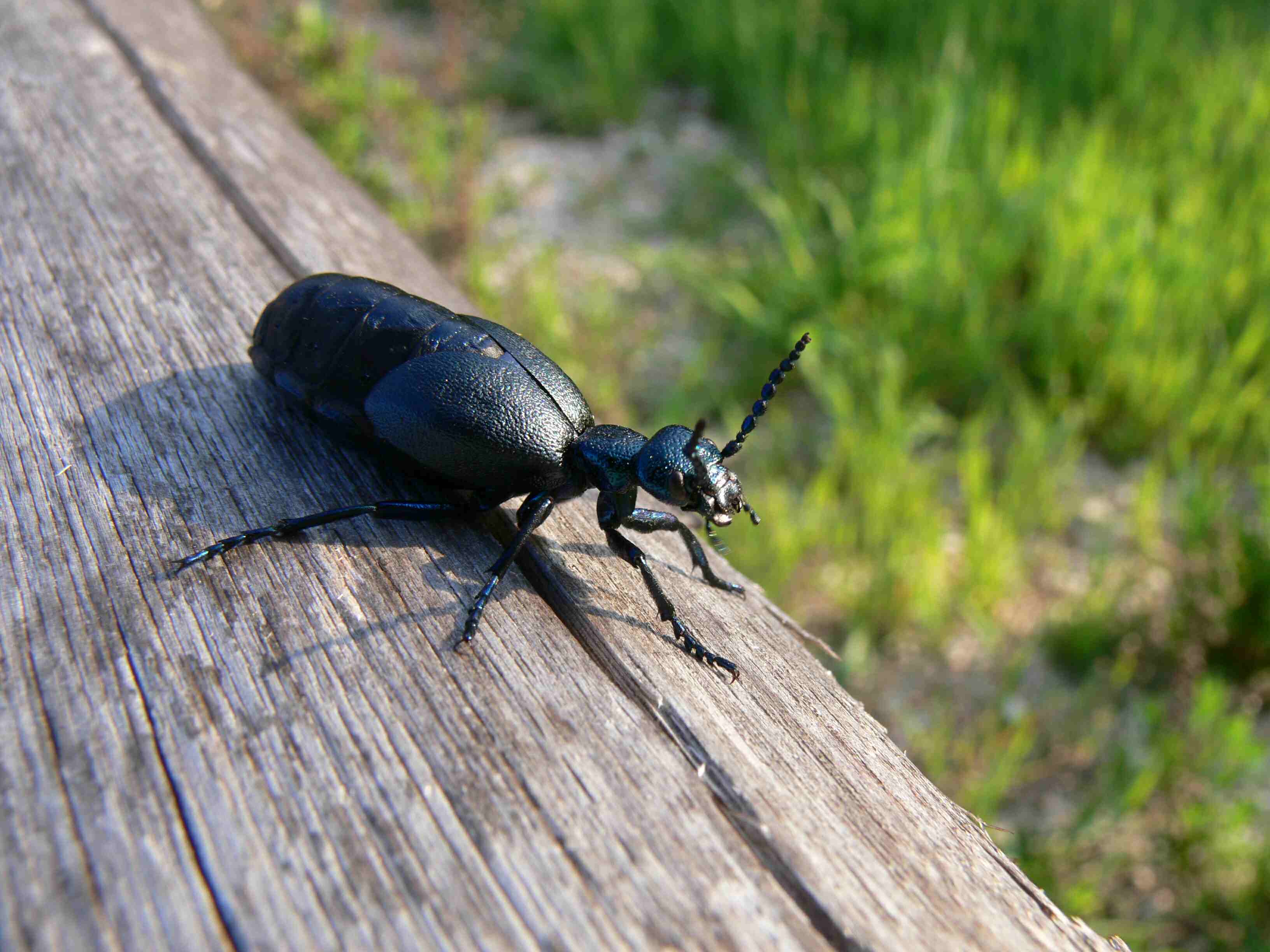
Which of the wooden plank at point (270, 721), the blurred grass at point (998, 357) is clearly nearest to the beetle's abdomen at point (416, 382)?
the wooden plank at point (270, 721)

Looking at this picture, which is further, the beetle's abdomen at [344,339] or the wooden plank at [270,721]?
the beetle's abdomen at [344,339]

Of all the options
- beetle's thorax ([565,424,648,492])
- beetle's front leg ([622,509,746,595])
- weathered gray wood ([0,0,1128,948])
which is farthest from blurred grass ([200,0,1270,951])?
weathered gray wood ([0,0,1128,948])

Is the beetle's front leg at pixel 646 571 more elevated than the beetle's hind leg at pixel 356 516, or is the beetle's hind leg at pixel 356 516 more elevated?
the beetle's front leg at pixel 646 571

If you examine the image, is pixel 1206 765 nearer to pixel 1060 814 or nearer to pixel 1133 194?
pixel 1060 814

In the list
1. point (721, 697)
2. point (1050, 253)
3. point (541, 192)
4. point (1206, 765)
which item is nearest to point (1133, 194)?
point (1050, 253)

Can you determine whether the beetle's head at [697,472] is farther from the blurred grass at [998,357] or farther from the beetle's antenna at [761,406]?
the blurred grass at [998,357]
